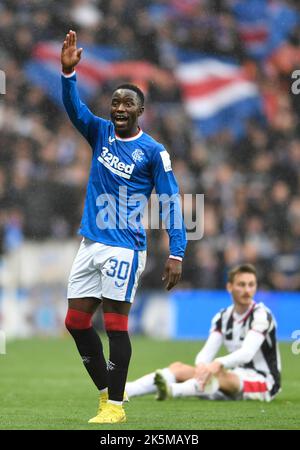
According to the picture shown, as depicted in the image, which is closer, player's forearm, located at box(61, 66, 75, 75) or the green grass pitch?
the green grass pitch

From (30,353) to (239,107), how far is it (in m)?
8.47

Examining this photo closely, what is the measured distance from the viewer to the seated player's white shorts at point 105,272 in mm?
7844

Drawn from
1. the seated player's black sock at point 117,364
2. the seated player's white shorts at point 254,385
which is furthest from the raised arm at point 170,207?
the seated player's white shorts at point 254,385

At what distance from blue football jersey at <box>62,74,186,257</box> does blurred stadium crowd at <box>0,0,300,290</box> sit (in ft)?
35.0

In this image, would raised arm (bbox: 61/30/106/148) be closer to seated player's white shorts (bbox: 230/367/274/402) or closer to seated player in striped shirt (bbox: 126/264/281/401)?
seated player in striped shirt (bbox: 126/264/281/401)

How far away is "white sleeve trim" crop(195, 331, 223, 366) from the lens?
32.3ft

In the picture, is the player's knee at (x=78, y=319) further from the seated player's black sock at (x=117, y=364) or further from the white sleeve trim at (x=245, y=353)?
the white sleeve trim at (x=245, y=353)


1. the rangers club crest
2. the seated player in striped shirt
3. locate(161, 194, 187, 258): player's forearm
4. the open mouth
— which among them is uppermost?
the open mouth

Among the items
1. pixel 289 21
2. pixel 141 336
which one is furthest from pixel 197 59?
pixel 141 336

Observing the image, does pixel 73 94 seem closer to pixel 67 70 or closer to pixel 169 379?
pixel 67 70

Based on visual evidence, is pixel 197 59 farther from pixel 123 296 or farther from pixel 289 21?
pixel 123 296

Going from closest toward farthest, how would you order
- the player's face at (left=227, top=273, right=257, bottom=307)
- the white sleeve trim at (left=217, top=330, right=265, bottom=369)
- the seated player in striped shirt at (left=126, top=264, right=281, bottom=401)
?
the white sleeve trim at (left=217, top=330, right=265, bottom=369) < the seated player in striped shirt at (left=126, top=264, right=281, bottom=401) < the player's face at (left=227, top=273, right=257, bottom=307)

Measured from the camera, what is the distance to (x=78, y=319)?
7.98 m

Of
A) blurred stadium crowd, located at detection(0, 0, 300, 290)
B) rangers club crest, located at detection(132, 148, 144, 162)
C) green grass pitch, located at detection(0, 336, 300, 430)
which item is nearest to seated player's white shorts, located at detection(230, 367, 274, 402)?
green grass pitch, located at detection(0, 336, 300, 430)
